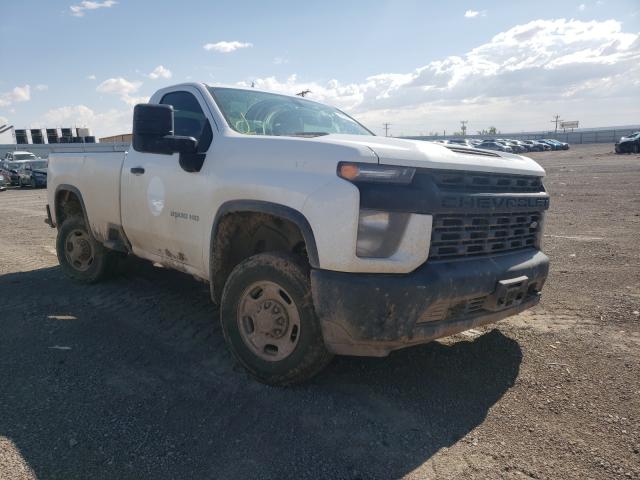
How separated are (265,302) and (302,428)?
826mm

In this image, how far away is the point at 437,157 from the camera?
2.77 m

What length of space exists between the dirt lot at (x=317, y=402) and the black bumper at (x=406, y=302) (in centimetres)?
51

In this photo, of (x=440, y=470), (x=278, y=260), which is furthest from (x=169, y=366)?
(x=440, y=470)

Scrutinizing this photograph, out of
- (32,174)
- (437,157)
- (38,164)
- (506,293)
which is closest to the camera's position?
(437,157)

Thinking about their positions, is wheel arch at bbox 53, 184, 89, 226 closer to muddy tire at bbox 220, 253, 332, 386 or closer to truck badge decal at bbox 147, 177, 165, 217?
truck badge decal at bbox 147, 177, 165, 217

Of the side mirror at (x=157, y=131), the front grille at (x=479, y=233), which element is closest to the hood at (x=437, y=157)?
the front grille at (x=479, y=233)

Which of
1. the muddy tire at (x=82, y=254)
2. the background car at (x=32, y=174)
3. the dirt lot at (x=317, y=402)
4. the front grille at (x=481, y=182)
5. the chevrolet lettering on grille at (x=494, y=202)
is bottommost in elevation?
the background car at (x=32, y=174)

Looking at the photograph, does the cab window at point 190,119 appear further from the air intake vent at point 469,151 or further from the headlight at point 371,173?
the air intake vent at point 469,151

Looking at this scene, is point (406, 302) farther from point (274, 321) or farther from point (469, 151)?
point (469, 151)

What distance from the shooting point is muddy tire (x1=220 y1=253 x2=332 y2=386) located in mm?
2955

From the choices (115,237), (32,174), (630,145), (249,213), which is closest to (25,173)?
(32,174)

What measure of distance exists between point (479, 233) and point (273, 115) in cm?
202

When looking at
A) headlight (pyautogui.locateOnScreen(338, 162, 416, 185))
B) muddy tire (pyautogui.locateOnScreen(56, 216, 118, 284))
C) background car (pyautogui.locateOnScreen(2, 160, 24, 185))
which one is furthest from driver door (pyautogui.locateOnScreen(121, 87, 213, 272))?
background car (pyautogui.locateOnScreen(2, 160, 24, 185))

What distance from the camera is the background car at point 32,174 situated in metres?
24.0
